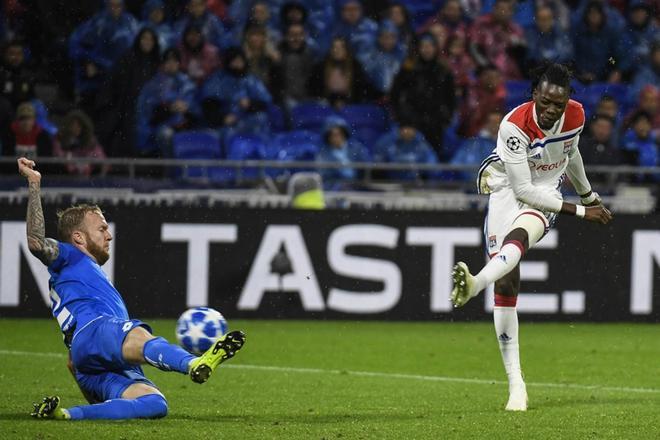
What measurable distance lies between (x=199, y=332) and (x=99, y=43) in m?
10.1

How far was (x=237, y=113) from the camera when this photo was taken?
16.7m

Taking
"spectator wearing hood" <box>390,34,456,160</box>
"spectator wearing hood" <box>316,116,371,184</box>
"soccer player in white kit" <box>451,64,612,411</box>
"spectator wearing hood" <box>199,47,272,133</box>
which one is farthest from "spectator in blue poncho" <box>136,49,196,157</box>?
"soccer player in white kit" <box>451,64,612,411</box>

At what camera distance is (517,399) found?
8422 millimetres

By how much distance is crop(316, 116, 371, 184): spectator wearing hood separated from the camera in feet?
51.9

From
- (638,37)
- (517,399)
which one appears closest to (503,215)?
(517,399)

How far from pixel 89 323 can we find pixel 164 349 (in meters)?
0.60

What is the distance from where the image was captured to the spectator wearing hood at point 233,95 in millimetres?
16688

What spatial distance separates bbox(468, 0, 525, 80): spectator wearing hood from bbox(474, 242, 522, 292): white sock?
9.97m

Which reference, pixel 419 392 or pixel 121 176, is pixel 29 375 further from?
pixel 121 176

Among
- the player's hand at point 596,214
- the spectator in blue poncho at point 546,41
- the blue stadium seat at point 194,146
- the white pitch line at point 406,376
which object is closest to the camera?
the player's hand at point 596,214

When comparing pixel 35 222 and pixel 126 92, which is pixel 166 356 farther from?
pixel 126 92

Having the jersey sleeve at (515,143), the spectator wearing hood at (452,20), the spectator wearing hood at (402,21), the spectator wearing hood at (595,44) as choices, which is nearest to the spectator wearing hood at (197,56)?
the spectator wearing hood at (402,21)

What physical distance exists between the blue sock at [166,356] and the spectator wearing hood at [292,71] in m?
10.3

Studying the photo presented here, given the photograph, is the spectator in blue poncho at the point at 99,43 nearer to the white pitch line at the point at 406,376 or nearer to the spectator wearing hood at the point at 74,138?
the spectator wearing hood at the point at 74,138
